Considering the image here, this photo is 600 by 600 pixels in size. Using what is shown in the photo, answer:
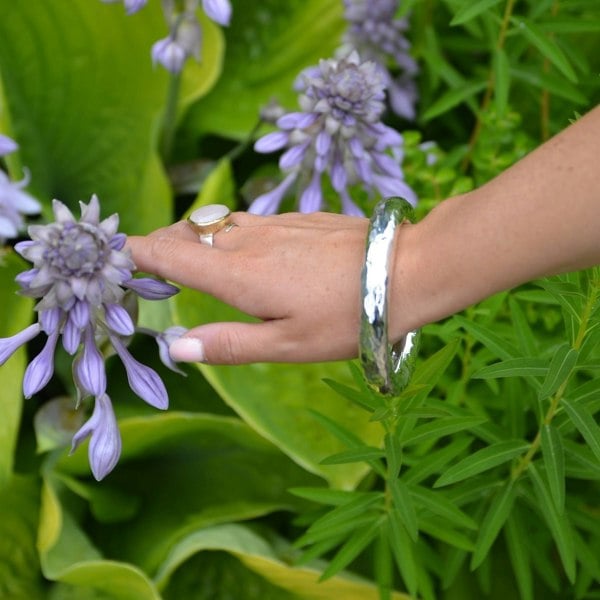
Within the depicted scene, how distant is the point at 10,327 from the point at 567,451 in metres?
0.59

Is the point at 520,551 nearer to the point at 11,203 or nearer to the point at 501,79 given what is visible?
the point at 501,79

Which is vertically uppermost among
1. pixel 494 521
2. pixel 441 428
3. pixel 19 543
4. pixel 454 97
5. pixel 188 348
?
pixel 454 97

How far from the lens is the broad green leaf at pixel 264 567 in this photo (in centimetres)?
91

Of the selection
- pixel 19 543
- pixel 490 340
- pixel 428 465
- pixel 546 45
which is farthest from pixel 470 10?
pixel 19 543

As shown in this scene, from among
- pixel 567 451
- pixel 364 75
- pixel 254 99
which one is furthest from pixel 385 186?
pixel 254 99

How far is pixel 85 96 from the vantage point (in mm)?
1186

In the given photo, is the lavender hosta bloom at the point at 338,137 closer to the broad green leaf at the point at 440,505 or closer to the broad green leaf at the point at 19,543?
the broad green leaf at the point at 440,505

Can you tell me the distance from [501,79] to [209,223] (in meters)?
0.51

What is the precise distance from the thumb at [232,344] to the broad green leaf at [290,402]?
1.05ft

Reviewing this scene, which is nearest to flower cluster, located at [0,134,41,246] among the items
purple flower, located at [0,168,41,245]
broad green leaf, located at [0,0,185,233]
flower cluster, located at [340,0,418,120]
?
purple flower, located at [0,168,41,245]

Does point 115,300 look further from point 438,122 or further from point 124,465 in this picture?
point 438,122

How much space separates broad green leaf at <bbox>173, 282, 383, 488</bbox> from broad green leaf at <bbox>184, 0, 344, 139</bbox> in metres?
0.36

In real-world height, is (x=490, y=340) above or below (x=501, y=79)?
below

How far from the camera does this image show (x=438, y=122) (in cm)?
132
